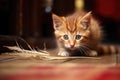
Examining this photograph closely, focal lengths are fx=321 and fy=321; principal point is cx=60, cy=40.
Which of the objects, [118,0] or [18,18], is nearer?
[18,18]

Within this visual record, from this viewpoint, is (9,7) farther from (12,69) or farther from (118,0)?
(12,69)

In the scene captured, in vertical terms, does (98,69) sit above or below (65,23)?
below

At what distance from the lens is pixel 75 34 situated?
5.75 ft

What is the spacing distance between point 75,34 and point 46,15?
1.55 m

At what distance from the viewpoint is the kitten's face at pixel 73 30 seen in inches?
68.6

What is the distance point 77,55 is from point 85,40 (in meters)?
0.11

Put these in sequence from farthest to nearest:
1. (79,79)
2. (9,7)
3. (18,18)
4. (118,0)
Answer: (118,0) < (9,7) < (18,18) < (79,79)

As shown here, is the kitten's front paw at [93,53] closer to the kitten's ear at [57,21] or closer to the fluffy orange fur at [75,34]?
the fluffy orange fur at [75,34]

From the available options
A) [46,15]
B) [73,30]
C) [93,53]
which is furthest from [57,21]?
[46,15]

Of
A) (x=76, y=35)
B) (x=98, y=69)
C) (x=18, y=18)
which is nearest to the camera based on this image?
(x=98, y=69)

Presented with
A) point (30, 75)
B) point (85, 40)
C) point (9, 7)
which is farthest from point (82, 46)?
point (9, 7)

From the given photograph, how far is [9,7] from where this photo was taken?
2.73 metres

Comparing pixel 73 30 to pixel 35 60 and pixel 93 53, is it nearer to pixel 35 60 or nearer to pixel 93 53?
pixel 93 53

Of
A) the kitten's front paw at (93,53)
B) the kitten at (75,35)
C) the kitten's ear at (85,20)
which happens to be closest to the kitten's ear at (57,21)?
the kitten at (75,35)
